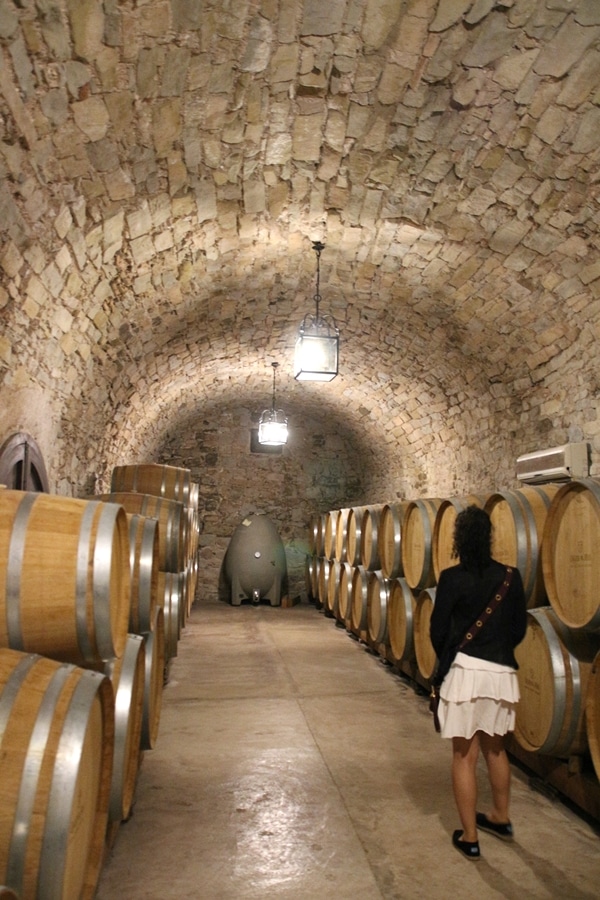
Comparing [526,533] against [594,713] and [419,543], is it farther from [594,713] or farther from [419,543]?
[419,543]

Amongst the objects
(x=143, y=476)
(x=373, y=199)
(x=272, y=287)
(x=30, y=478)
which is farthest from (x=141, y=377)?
(x=373, y=199)

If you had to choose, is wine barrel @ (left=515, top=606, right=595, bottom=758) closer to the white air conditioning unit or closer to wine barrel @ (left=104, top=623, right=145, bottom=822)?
wine barrel @ (left=104, top=623, right=145, bottom=822)

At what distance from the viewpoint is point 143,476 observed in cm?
621

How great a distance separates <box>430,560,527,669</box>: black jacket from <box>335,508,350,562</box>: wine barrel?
14.9 feet

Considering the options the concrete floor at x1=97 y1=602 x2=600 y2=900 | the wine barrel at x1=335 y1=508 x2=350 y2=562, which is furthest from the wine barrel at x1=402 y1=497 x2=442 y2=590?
the wine barrel at x1=335 y1=508 x2=350 y2=562

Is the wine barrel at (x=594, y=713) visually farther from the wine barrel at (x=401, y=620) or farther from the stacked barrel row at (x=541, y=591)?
the wine barrel at (x=401, y=620)

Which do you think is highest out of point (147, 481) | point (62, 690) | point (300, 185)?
point (300, 185)

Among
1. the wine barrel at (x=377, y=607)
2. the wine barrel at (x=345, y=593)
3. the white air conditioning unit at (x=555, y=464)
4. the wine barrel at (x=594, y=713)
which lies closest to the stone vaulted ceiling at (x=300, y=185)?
the white air conditioning unit at (x=555, y=464)

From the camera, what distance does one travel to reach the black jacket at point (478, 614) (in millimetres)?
2693

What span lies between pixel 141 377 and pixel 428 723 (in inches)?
169

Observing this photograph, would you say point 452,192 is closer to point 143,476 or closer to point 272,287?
point 272,287

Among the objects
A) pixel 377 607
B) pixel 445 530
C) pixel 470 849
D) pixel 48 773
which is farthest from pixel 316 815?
pixel 377 607

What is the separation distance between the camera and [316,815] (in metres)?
3.03

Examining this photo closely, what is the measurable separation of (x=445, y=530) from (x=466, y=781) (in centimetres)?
215
